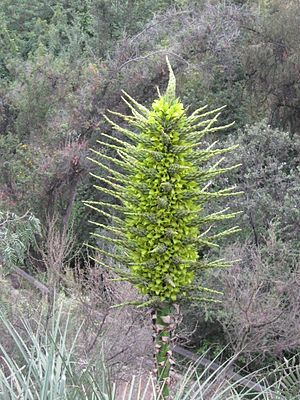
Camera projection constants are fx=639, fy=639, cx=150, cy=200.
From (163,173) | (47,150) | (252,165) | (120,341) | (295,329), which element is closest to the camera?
(163,173)

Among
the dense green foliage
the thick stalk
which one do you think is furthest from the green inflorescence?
the dense green foliage

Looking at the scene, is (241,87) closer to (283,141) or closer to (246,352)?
(283,141)

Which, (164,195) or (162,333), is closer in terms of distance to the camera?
(164,195)

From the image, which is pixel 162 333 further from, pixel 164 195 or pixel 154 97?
pixel 154 97

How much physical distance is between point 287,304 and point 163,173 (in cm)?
631

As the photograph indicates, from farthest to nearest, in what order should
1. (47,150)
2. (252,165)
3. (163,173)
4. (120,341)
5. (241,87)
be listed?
(241,87) → (47,150) → (252,165) → (120,341) → (163,173)

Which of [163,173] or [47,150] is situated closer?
[163,173]

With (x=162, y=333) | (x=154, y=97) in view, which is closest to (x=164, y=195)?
(x=162, y=333)

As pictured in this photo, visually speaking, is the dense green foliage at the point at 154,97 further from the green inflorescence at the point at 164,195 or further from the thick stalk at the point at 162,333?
the green inflorescence at the point at 164,195

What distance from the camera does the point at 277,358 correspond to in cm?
1060

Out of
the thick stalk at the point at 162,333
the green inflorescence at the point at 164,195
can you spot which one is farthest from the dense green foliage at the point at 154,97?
the green inflorescence at the point at 164,195

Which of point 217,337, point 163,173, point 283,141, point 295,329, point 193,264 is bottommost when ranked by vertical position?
point 217,337

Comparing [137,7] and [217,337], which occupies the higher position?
[137,7]

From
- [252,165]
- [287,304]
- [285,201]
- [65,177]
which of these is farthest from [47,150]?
[287,304]
